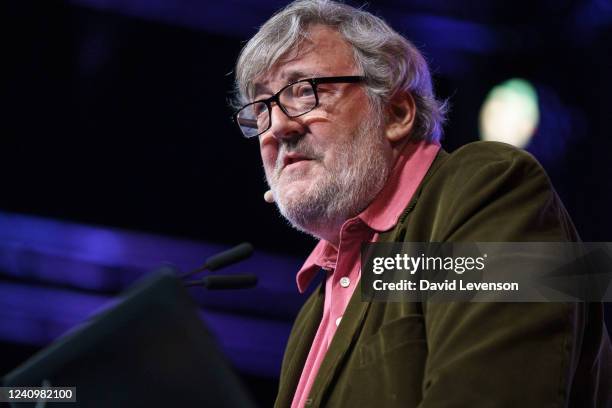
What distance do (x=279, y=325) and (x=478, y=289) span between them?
2601 millimetres

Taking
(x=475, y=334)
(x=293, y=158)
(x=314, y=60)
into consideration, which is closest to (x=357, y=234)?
(x=293, y=158)

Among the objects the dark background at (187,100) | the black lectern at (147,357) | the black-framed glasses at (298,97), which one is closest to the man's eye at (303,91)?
the black-framed glasses at (298,97)

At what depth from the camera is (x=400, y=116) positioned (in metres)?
2.25

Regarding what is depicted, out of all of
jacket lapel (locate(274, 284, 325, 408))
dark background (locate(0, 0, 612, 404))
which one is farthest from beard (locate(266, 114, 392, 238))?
dark background (locate(0, 0, 612, 404))

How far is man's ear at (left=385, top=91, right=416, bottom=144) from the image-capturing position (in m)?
2.20

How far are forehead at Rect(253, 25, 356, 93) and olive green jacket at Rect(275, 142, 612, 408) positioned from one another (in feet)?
1.36

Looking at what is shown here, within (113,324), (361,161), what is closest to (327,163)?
(361,161)

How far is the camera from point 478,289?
155cm

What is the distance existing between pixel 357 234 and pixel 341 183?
5.6 inches

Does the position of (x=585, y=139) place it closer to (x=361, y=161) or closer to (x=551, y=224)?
(x=361, y=161)

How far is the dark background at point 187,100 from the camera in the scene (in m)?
3.75

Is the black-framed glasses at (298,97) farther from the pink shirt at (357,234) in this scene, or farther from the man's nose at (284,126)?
the pink shirt at (357,234)

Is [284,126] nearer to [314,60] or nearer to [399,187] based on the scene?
[314,60]

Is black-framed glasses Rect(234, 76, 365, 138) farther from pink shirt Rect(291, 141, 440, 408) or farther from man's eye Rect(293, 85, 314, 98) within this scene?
pink shirt Rect(291, 141, 440, 408)
